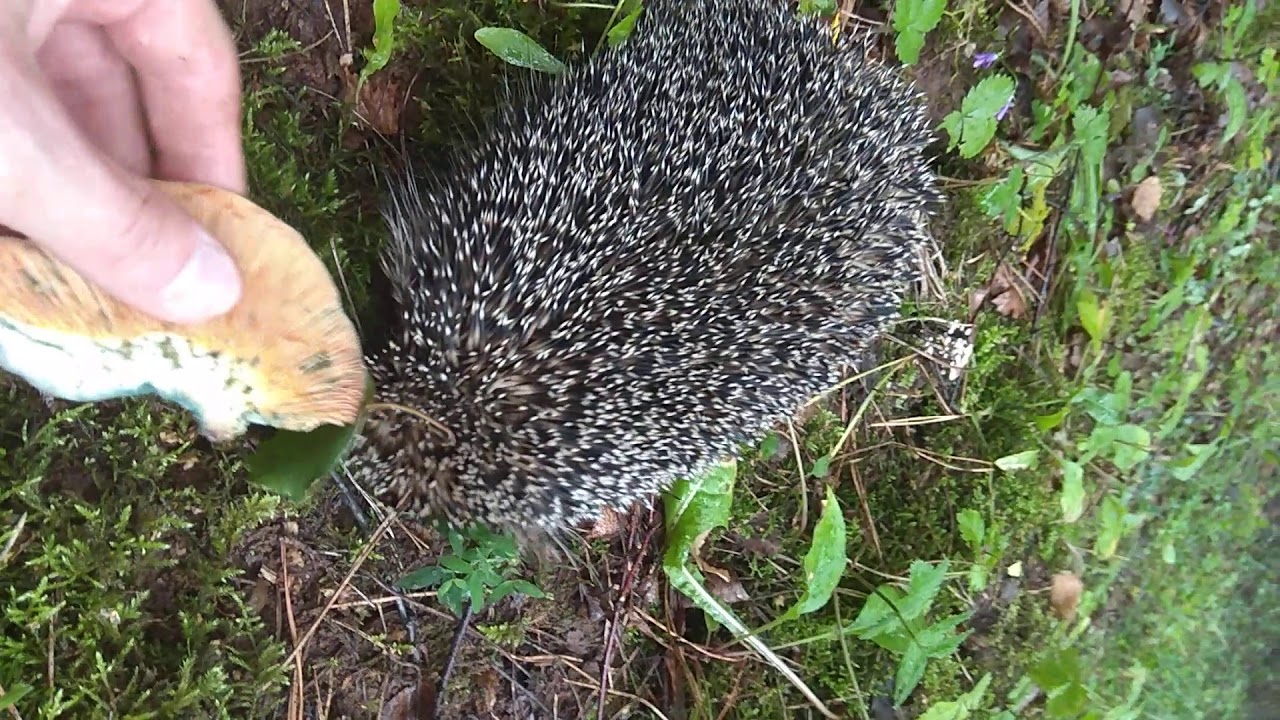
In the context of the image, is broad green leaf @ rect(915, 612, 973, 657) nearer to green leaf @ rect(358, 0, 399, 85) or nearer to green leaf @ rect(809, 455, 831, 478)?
green leaf @ rect(809, 455, 831, 478)

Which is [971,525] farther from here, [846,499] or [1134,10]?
[1134,10]

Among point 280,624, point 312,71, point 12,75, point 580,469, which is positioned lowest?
point 280,624

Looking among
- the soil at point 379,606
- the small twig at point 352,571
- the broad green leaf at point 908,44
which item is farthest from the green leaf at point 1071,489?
the small twig at point 352,571

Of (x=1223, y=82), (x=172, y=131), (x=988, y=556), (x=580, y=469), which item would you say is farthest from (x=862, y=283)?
(x=1223, y=82)

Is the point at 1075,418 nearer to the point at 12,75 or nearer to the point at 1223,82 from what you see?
the point at 1223,82

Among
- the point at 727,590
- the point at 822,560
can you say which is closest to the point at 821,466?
the point at 822,560
